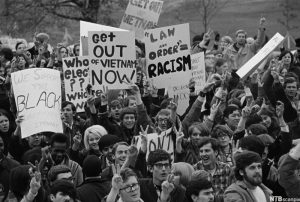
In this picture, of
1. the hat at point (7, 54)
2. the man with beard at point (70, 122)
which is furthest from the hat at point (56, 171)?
the hat at point (7, 54)

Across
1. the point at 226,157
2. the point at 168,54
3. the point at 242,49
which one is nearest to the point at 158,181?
the point at 226,157

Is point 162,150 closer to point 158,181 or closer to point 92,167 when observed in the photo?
point 158,181

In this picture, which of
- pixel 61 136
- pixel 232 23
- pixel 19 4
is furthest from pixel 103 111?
pixel 232 23

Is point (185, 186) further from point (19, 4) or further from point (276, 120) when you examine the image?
point (19, 4)

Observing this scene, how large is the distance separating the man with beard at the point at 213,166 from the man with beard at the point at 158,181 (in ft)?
1.67

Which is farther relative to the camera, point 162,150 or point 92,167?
point 92,167

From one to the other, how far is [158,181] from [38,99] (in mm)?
3627

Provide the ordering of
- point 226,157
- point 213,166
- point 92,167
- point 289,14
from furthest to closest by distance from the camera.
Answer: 1. point 289,14
2. point 226,157
3. point 213,166
4. point 92,167

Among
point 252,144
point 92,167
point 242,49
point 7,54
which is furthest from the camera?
point 242,49

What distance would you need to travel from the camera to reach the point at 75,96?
46.3 feet

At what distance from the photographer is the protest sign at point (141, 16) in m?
16.8

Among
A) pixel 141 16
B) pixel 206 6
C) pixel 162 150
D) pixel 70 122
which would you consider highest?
pixel 206 6

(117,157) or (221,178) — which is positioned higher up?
(117,157)

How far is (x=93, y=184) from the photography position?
973 centimetres
